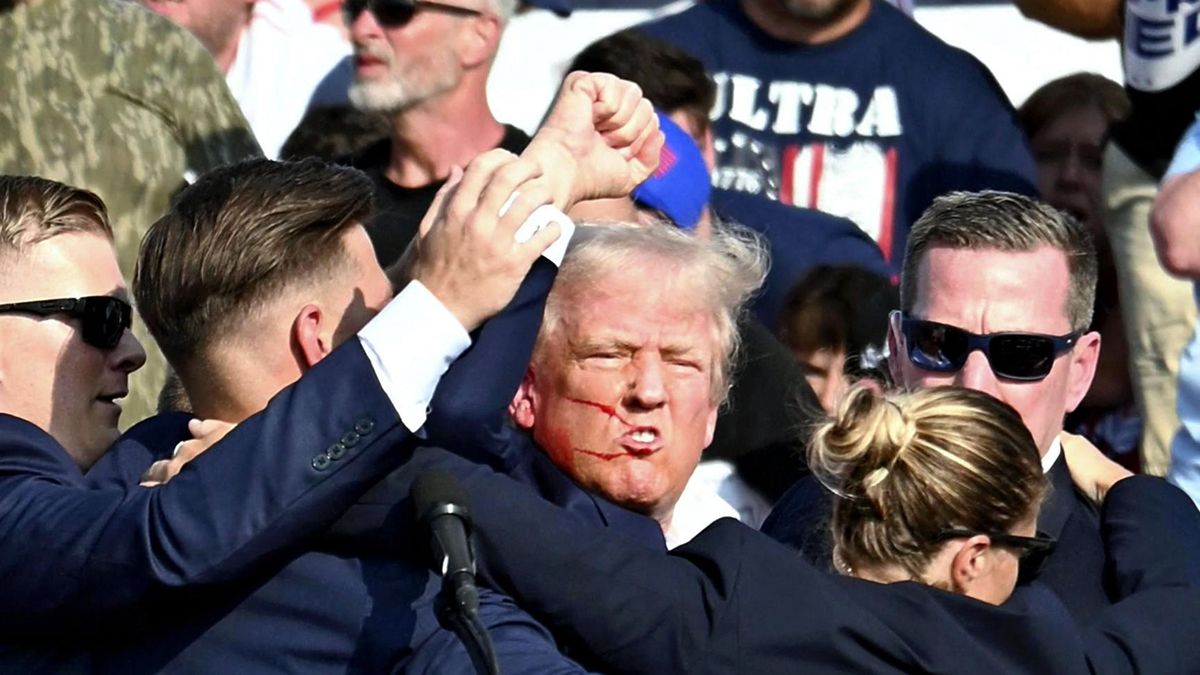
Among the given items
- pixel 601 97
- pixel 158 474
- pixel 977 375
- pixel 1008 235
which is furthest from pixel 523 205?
pixel 1008 235

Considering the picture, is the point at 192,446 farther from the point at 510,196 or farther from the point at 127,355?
the point at 510,196

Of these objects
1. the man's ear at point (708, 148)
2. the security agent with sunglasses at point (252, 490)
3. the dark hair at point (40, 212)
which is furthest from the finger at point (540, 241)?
the man's ear at point (708, 148)

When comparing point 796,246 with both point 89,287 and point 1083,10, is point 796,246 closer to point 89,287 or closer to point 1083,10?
point 1083,10

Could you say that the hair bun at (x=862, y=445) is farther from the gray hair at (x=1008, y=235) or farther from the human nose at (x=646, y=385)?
the gray hair at (x=1008, y=235)

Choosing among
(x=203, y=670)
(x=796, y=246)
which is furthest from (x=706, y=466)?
(x=203, y=670)

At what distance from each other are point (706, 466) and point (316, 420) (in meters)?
1.85

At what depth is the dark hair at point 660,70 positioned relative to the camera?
17.2 feet

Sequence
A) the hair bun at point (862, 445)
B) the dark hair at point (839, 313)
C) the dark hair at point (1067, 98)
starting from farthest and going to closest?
the dark hair at point (1067, 98)
the dark hair at point (839, 313)
the hair bun at point (862, 445)

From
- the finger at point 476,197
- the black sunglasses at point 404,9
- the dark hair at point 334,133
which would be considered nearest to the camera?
the finger at point 476,197

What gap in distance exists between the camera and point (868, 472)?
3137mm

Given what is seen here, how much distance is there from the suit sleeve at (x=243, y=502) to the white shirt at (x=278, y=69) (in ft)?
10.5

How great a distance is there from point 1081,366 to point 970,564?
1013mm

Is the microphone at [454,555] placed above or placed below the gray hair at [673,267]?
above

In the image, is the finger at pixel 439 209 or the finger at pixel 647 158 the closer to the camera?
the finger at pixel 439 209
